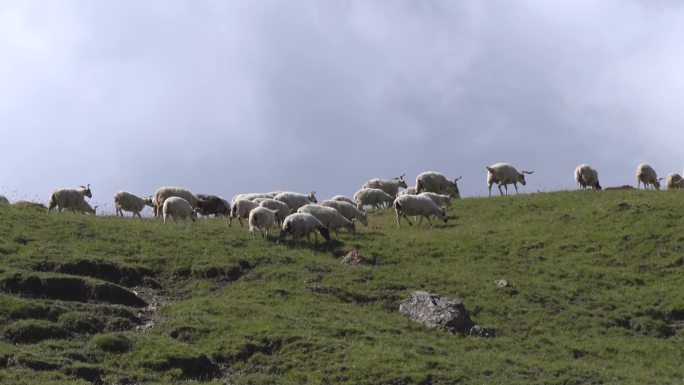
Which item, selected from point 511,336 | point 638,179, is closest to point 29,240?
point 511,336

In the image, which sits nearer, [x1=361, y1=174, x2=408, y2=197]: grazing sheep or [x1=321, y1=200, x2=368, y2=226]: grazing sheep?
[x1=321, y1=200, x2=368, y2=226]: grazing sheep

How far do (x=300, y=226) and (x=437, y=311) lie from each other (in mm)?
Answer: 8417

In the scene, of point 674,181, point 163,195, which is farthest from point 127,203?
point 674,181

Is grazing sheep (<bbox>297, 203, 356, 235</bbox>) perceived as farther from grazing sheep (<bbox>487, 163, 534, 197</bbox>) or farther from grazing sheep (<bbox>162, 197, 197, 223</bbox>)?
grazing sheep (<bbox>487, 163, 534, 197</bbox>)

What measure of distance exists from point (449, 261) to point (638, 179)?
65.4ft

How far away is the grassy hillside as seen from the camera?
27.5 meters

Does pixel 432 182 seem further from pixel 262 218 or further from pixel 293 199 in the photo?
pixel 262 218

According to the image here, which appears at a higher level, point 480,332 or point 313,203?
point 313,203

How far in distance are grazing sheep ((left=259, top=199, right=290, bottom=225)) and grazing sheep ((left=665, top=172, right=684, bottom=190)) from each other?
22.9m

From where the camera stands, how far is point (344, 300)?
111 ft

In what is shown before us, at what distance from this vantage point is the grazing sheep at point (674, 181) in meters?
53.8

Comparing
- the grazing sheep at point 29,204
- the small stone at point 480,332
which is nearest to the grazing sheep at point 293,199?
the grazing sheep at point 29,204

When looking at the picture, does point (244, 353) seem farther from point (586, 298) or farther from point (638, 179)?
point (638, 179)

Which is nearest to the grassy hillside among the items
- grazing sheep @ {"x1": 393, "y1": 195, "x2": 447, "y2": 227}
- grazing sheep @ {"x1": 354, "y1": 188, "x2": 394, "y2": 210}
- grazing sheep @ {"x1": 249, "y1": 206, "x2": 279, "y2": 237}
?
grazing sheep @ {"x1": 249, "y1": 206, "x2": 279, "y2": 237}
